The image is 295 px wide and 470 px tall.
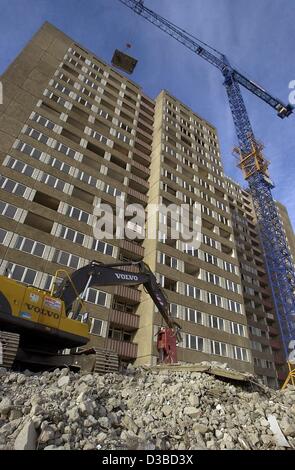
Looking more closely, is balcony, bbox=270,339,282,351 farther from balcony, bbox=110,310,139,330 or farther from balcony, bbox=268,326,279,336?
balcony, bbox=110,310,139,330

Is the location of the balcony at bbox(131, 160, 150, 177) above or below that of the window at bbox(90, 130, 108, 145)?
below

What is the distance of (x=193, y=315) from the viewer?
3388 centimetres

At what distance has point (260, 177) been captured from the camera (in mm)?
55688

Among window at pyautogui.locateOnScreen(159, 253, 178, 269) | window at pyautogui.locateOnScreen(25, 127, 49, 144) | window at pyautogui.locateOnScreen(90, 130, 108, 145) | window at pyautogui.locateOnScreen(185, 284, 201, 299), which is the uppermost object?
window at pyautogui.locateOnScreen(90, 130, 108, 145)

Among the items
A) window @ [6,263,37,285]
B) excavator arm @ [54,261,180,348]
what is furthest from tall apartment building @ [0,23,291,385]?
excavator arm @ [54,261,180,348]

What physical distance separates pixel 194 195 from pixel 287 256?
19.2 metres

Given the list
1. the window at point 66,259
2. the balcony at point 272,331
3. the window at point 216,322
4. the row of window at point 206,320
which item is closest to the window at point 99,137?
the window at point 66,259

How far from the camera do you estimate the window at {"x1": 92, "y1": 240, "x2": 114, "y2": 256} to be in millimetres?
31975

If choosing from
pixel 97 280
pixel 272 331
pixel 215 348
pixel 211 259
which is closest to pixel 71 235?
pixel 97 280

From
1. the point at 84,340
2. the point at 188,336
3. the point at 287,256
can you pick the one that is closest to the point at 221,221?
the point at 287,256

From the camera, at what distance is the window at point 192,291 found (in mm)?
35281

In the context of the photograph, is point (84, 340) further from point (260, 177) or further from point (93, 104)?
point (260, 177)

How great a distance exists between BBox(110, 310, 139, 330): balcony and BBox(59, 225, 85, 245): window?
817cm

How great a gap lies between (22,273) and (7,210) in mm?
6367
